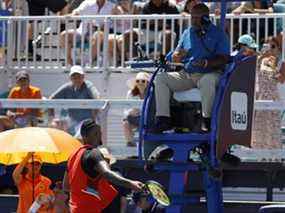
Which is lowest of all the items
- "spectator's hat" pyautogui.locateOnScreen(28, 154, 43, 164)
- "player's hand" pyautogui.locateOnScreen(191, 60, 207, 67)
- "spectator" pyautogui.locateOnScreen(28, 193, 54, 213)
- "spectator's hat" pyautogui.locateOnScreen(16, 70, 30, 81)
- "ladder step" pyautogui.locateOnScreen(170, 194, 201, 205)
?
"spectator" pyautogui.locateOnScreen(28, 193, 54, 213)

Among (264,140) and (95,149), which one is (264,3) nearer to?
(264,140)

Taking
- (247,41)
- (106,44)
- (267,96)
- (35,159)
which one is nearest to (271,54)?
(267,96)

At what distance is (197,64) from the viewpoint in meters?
11.8

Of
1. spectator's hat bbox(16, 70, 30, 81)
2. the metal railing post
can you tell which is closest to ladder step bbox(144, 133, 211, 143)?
spectator's hat bbox(16, 70, 30, 81)

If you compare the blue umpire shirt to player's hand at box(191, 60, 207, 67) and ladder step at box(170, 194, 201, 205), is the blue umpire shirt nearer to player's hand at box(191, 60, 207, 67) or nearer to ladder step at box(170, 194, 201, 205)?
player's hand at box(191, 60, 207, 67)

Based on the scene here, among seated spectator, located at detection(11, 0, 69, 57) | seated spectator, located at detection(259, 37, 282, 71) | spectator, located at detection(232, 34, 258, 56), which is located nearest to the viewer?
spectator, located at detection(232, 34, 258, 56)

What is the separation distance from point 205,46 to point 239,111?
760 millimetres

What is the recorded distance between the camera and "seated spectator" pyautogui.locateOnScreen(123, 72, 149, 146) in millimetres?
14367

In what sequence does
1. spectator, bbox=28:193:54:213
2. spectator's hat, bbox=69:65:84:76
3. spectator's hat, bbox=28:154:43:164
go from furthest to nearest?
spectator's hat, bbox=69:65:84:76 < spectator's hat, bbox=28:154:43:164 < spectator, bbox=28:193:54:213

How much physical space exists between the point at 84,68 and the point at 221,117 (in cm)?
488

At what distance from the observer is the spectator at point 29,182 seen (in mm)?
12750

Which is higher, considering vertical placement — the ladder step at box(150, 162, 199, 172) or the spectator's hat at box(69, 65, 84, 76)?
the spectator's hat at box(69, 65, 84, 76)

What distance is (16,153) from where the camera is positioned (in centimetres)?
1297

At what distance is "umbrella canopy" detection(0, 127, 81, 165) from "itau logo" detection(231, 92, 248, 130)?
6.62 ft
